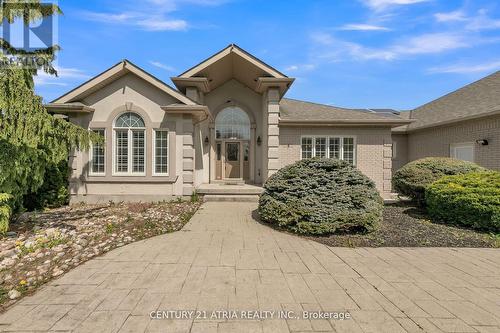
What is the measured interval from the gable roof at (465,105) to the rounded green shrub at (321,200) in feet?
29.0

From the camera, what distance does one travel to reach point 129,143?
35.8 feet

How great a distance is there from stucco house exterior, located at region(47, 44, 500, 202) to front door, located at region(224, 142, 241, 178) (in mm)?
56

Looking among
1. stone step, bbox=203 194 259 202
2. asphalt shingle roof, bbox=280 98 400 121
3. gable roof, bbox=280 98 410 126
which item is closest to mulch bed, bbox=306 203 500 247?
stone step, bbox=203 194 259 202

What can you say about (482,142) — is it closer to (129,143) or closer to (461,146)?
(461,146)

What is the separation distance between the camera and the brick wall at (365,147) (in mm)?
13219

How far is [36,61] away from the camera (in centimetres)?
788

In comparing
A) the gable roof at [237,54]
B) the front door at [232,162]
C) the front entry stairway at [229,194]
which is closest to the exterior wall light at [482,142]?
the gable roof at [237,54]

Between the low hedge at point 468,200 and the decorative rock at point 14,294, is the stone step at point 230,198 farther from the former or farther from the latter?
the decorative rock at point 14,294

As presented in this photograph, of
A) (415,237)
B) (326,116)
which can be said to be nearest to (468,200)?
(415,237)

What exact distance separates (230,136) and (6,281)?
11862 millimetres

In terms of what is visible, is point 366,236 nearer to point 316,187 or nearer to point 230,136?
point 316,187

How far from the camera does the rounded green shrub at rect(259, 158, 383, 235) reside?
22.0 feet

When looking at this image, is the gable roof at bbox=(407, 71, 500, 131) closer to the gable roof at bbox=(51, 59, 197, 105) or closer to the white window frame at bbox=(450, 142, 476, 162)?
the white window frame at bbox=(450, 142, 476, 162)

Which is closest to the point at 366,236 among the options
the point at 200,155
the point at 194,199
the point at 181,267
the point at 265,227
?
the point at 265,227
